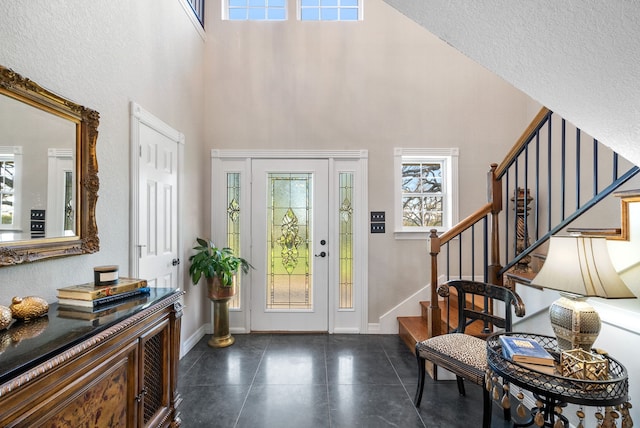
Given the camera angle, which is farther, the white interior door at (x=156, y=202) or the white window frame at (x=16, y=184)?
the white interior door at (x=156, y=202)

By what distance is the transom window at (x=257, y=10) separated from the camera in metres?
3.67

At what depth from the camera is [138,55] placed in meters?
2.30

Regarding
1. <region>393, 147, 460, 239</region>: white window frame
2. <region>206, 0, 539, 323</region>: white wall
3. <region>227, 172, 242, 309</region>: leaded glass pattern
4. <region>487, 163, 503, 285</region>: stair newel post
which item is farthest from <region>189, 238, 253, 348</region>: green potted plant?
<region>487, 163, 503, 285</region>: stair newel post

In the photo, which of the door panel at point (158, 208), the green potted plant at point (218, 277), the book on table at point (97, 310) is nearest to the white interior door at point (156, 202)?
the door panel at point (158, 208)

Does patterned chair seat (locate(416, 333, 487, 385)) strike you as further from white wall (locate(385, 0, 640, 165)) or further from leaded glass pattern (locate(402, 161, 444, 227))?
leaded glass pattern (locate(402, 161, 444, 227))

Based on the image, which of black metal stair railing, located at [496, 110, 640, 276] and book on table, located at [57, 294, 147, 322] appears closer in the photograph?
book on table, located at [57, 294, 147, 322]

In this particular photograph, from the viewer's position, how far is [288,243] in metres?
3.60

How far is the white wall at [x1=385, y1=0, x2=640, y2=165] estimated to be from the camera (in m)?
0.77

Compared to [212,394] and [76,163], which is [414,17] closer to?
[76,163]

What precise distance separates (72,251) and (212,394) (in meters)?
1.46

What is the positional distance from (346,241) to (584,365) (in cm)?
248

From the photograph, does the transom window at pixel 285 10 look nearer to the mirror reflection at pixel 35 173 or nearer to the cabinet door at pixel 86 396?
the mirror reflection at pixel 35 173

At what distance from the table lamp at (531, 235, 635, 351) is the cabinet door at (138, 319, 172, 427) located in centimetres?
193

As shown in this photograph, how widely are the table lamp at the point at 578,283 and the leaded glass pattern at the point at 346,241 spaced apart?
2.25 meters
